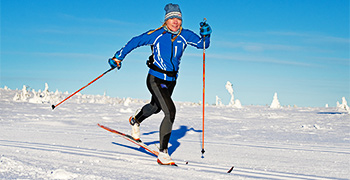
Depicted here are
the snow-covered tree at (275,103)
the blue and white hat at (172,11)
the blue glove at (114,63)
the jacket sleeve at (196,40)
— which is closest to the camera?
the blue and white hat at (172,11)

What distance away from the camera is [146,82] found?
4.83 metres

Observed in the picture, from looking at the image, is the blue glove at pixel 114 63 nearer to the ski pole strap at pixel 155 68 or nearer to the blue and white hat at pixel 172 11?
the ski pole strap at pixel 155 68

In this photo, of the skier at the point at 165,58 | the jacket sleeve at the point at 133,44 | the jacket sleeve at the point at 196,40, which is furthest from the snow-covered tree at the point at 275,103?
the jacket sleeve at the point at 133,44

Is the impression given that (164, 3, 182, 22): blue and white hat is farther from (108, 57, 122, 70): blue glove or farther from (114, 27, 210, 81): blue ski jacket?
(108, 57, 122, 70): blue glove

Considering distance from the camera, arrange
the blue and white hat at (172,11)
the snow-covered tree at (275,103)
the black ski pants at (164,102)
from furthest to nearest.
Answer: the snow-covered tree at (275,103) → the blue and white hat at (172,11) → the black ski pants at (164,102)

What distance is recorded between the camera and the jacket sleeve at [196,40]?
4.85 m

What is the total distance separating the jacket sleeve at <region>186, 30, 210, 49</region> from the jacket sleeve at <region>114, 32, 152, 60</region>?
0.57 metres

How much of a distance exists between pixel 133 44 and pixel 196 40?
35.3 inches

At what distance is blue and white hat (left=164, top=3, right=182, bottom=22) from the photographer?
15.3ft

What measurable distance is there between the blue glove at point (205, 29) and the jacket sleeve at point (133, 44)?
2.57ft

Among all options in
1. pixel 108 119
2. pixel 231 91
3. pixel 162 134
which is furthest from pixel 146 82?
pixel 231 91

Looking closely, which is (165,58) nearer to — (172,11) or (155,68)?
(155,68)

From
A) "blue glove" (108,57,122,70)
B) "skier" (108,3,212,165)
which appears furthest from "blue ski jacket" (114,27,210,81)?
"blue glove" (108,57,122,70)

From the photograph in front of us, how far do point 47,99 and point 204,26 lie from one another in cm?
1907
